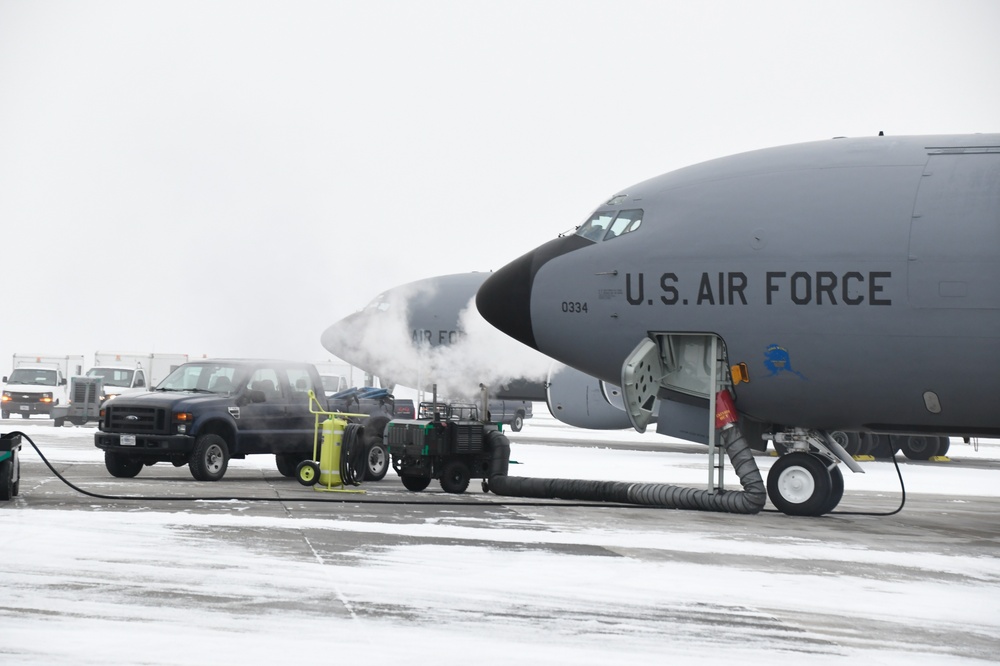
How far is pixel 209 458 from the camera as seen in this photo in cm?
2041

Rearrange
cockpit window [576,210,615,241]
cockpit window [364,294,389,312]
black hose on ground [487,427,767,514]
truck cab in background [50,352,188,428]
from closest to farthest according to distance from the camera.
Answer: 1. black hose on ground [487,427,767,514]
2. cockpit window [576,210,615,241]
3. cockpit window [364,294,389,312]
4. truck cab in background [50,352,188,428]

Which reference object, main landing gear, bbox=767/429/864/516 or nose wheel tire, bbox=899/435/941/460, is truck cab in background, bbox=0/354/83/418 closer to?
nose wheel tire, bbox=899/435/941/460

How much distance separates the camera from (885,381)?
1609cm

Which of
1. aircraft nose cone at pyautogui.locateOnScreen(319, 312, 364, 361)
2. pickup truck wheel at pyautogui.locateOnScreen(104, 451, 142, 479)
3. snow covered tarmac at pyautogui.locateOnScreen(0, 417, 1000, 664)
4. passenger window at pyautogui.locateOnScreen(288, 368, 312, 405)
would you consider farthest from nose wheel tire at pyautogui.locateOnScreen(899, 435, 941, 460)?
pickup truck wheel at pyautogui.locateOnScreen(104, 451, 142, 479)

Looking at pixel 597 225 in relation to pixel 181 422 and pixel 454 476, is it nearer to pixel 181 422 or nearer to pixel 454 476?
pixel 454 476

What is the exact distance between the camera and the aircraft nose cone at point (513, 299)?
62.0 ft

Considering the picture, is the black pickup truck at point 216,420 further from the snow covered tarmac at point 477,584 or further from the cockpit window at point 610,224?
the cockpit window at point 610,224

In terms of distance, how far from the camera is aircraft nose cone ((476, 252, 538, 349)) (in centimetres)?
1889

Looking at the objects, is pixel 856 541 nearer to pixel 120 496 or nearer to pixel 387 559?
pixel 387 559

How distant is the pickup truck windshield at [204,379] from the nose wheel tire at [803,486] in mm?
10891

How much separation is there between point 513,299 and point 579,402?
640 inches

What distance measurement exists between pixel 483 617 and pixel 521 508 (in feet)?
28.3

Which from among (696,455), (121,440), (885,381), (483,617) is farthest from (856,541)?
(696,455)

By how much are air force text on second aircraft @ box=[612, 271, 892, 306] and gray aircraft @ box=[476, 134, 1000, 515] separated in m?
0.02
